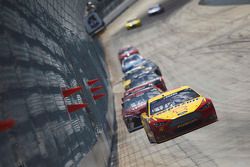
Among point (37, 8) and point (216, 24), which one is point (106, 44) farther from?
point (37, 8)

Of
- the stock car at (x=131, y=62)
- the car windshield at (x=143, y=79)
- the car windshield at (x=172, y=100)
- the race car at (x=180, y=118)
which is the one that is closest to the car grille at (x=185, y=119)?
the race car at (x=180, y=118)

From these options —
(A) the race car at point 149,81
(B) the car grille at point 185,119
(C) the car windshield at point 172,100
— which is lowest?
(B) the car grille at point 185,119

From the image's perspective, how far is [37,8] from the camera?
1517 centimetres

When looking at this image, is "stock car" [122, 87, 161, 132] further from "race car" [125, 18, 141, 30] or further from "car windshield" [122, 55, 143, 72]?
"race car" [125, 18, 141, 30]

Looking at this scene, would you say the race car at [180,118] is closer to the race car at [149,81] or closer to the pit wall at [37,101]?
the pit wall at [37,101]

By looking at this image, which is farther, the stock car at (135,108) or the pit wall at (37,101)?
the stock car at (135,108)

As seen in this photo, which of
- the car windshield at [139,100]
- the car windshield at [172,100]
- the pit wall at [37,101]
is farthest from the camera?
the car windshield at [139,100]

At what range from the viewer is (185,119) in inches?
591

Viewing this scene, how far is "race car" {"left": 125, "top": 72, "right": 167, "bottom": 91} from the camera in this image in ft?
82.0

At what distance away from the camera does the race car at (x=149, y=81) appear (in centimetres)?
2500

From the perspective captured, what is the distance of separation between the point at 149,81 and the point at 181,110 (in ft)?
34.7

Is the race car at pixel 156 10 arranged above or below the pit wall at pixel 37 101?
above

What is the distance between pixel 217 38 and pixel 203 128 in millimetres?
22102

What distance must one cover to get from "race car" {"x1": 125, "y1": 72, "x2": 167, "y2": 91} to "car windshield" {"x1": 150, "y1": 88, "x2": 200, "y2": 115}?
8.00 metres
